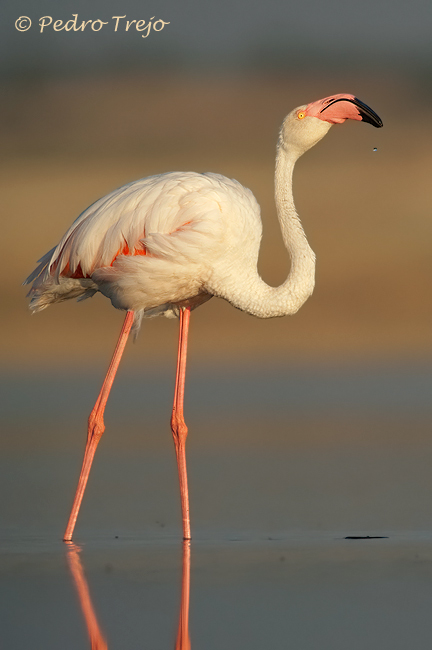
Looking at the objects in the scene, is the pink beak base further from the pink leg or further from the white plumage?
the pink leg

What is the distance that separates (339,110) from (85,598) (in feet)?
13.6

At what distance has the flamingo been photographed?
24.5ft

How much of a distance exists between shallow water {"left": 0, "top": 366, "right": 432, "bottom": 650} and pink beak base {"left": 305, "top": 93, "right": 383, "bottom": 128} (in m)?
2.62

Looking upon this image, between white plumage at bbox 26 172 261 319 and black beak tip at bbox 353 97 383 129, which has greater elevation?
black beak tip at bbox 353 97 383 129

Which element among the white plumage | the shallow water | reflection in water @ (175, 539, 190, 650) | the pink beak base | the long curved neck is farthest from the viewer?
the pink beak base

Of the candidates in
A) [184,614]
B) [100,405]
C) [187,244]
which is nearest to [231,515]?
[100,405]

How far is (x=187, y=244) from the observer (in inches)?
292

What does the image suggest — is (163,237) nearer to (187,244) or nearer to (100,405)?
(187,244)

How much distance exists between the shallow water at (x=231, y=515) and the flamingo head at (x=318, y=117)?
2.51 m

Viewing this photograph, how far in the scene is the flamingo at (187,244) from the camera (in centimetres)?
747

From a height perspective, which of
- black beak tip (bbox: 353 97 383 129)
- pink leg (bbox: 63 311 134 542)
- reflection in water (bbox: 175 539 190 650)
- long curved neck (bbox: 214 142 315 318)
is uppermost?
black beak tip (bbox: 353 97 383 129)

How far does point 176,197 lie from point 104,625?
3.73 metres

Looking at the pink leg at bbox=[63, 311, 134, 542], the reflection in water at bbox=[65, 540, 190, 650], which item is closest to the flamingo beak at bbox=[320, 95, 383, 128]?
the pink leg at bbox=[63, 311, 134, 542]

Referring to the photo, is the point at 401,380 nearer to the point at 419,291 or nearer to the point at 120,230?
the point at 419,291
